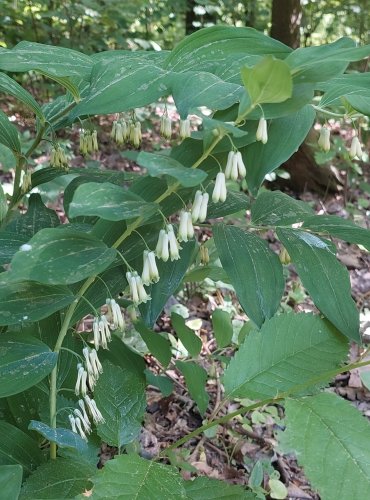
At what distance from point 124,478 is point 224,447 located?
50.2 inches

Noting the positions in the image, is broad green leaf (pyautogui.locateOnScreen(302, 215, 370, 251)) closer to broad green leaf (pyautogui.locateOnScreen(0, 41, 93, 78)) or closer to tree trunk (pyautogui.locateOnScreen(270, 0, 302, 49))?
broad green leaf (pyautogui.locateOnScreen(0, 41, 93, 78))

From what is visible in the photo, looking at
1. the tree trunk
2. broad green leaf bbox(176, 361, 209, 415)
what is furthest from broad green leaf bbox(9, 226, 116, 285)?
the tree trunk

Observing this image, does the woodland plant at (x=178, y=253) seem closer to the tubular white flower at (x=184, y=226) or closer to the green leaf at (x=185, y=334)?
the tubular white flower at (x=184, y=226)

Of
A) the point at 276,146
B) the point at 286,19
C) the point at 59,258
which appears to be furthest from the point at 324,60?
the point at 286,19

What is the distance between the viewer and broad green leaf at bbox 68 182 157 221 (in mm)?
859

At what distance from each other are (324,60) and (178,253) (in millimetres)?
477

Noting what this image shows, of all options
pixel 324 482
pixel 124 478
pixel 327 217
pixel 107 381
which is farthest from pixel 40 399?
pixel 327 217

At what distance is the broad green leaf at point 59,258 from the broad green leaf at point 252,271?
1.06 feet

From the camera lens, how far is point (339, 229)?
4.04ft

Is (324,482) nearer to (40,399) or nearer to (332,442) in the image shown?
(332,442)

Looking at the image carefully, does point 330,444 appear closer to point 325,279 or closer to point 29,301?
point 325,279

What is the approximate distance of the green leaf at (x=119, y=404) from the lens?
49.8 inches

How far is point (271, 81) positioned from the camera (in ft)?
2.70

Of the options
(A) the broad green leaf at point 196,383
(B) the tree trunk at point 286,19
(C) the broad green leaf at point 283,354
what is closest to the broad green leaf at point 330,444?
(C) the broad green leaf at point 283,354
